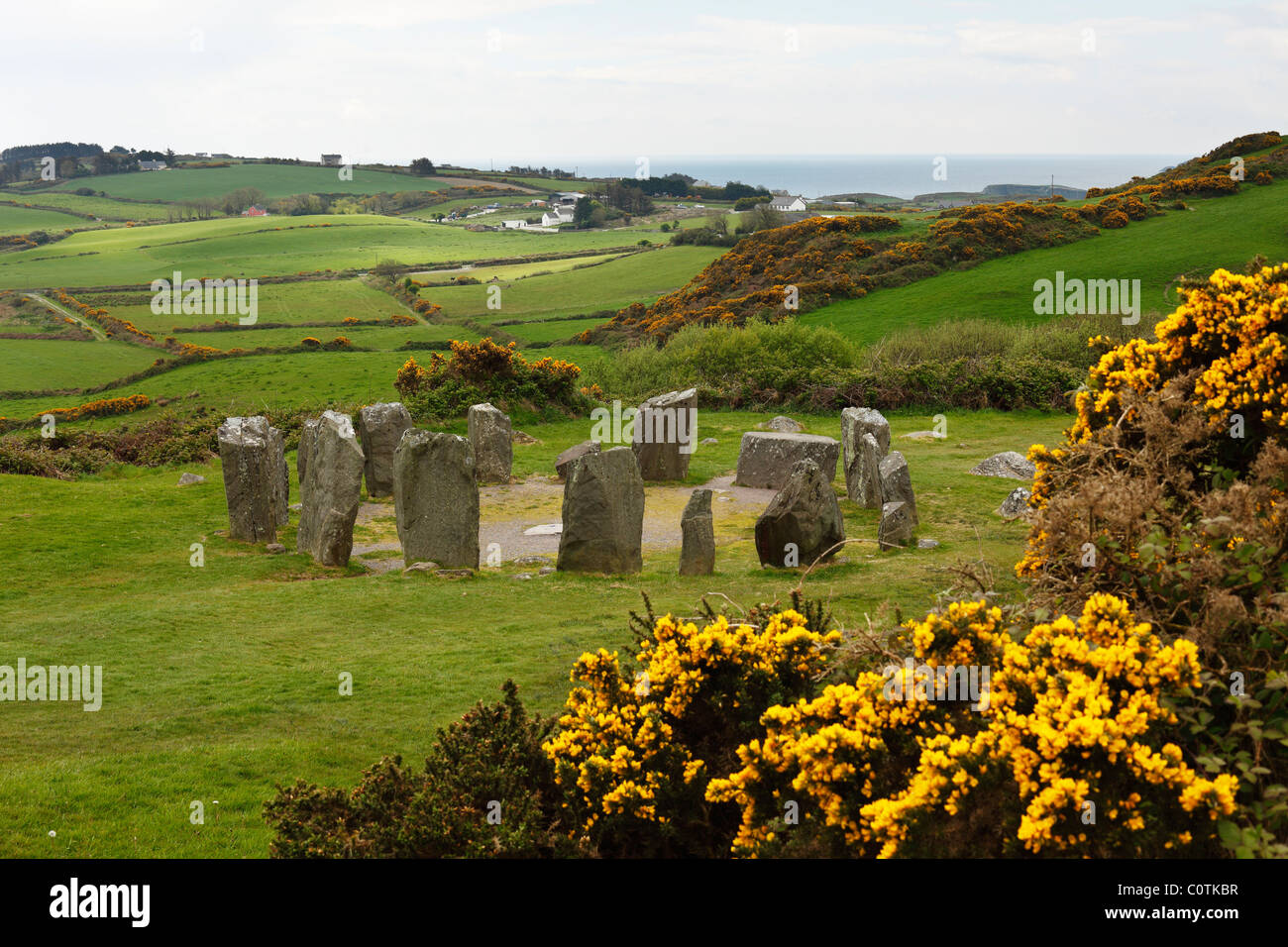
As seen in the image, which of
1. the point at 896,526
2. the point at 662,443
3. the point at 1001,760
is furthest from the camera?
the point at 662,443

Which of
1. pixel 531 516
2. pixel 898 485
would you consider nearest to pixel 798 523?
pixel 898 485

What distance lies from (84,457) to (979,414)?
2642cm

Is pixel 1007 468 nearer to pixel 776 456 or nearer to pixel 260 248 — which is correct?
pixel 776 456

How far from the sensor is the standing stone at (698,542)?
15.6 m

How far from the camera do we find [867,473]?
20.1 meters

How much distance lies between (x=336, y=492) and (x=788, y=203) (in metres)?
92.5

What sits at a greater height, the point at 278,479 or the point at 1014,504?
the point at 278,479

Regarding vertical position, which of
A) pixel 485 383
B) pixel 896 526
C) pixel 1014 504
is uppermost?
pixel 485 383

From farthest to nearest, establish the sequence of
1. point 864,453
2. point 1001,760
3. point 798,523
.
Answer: point 864,453 < point 798,523 < point 1001,760

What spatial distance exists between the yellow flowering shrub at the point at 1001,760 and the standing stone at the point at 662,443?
1726 cm

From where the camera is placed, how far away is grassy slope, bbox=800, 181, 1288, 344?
48125 mm

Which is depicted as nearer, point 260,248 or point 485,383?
point 485,383

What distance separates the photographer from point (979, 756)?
5.52 meters

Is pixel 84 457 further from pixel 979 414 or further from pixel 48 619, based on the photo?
pixel 979 414
